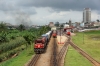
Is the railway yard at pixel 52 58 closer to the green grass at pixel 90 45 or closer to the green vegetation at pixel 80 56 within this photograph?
the green vegetation at pixel 80 56

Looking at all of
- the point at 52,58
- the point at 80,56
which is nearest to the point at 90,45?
the point at 80,56

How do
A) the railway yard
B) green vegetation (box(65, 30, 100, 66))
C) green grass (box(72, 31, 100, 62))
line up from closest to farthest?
the railway yard, green vegetation (box(65, 30, 100, 66)), green grass (box(72, 31, 100, 62))

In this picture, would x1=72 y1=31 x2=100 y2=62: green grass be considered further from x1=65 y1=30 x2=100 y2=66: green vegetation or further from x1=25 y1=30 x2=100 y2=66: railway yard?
x1=25 y1=30 x2=100 y2=66: railway yard

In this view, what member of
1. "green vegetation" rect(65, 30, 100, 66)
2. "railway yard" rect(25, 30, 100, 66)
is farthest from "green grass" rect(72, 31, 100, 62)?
"railway yard" rect(25, 30, 100, 66)

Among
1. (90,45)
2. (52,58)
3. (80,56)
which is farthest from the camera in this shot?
(90,45)

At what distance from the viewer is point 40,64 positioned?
29.5 metres

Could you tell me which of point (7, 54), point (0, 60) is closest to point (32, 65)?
point (0, 60)

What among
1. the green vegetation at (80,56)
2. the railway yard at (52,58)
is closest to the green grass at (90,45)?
the green vegetation at (80,56)

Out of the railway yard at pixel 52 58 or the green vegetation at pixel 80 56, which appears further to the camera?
the green vegetation at pixel 80 56

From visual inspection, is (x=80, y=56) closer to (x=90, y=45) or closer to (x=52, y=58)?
(x=52, y=58)

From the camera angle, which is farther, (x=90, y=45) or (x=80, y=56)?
(x=90, y=45)

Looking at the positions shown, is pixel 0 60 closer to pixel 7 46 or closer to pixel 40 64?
pixel 7 46

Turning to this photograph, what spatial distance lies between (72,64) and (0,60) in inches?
740

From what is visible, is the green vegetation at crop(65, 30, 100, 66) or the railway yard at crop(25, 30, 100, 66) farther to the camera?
the green vegetation at crop(65, 30, 100, 66)
